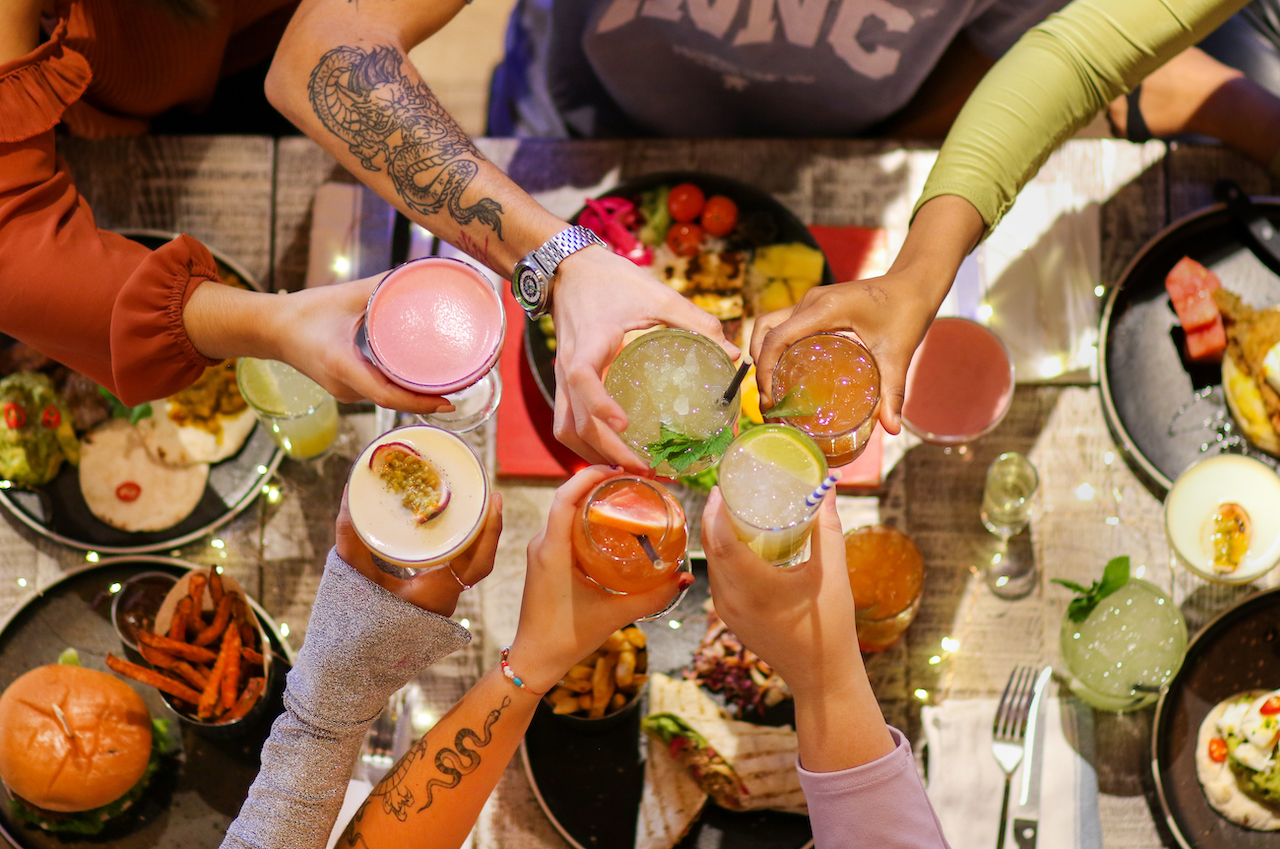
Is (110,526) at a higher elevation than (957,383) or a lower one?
lower

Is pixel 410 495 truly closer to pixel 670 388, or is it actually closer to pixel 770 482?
pixel 670 388

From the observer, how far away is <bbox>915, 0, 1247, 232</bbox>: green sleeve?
1.92 m

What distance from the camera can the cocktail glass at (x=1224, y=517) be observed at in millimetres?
1969

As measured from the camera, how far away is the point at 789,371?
1.65m

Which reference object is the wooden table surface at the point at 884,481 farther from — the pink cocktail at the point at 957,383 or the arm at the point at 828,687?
the arm at the point at 828,687

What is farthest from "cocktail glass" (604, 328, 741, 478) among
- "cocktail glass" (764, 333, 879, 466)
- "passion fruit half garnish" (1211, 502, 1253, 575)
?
"passion fruit half garnish" (1211, 502, 1253, 575)

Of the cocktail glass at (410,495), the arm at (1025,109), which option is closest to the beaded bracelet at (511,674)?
the cocktail glass at (410,495)

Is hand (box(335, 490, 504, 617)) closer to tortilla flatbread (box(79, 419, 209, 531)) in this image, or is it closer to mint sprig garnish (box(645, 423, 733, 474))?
mint sprig garnish (box(645, 423, 733, 474))

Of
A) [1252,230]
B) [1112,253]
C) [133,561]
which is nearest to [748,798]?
[133,561]

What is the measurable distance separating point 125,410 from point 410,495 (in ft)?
2.95

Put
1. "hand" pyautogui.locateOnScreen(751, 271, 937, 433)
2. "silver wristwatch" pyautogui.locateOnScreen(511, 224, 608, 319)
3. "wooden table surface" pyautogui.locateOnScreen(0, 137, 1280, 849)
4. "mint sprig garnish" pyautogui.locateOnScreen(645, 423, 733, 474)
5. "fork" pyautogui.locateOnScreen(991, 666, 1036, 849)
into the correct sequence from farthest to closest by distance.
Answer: "wooden table surface" pyautogui.locateOnScreen(0, 137, 1280, 849)
"fork" pyautogui.locateOnScreen(991, 666, 1036, 849)
"silver wristwatch" pyautogui.locateOnScreen(511, 224, 608, 319)
"hand" pyautogui.locateOnScreen(751, 271, 937, 433)
"mint sprig garnish" pyautogui.locateOnScreen(645, 423, 733, 474)

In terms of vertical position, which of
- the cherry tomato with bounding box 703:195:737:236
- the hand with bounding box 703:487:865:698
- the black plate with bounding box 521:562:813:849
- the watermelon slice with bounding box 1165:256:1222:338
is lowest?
the black plate with bounding box 521:562:813:849

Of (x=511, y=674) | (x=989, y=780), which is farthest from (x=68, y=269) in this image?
(x=989, y=780)

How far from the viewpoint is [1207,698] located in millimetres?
1938
